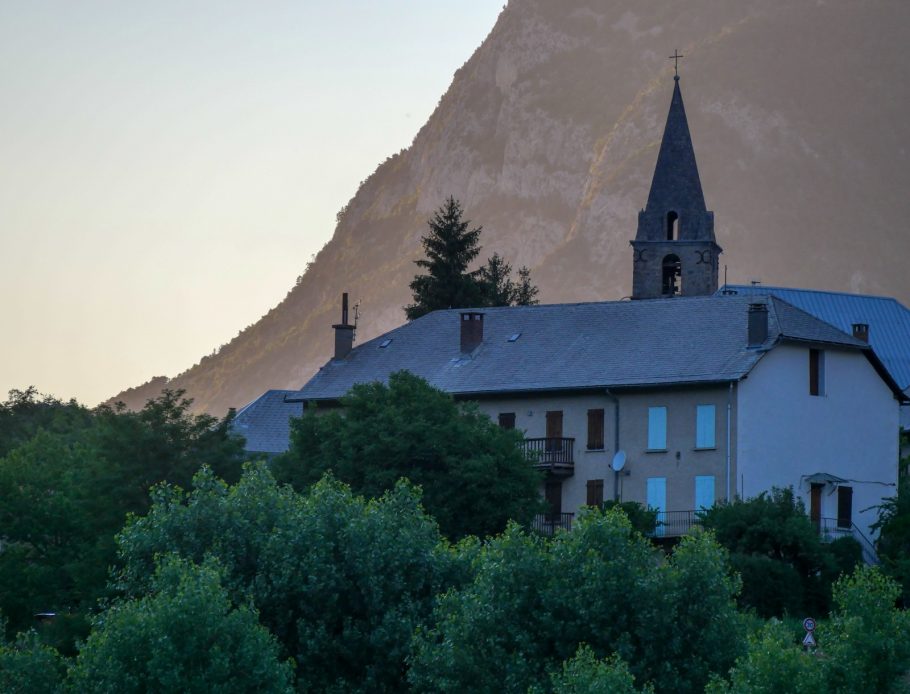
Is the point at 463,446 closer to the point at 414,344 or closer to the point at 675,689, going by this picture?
the point at 414,344

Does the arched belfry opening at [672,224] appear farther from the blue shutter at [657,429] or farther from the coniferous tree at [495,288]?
the blue shutter at [657,429]

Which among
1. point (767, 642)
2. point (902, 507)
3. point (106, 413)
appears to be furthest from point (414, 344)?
point (767, 642)

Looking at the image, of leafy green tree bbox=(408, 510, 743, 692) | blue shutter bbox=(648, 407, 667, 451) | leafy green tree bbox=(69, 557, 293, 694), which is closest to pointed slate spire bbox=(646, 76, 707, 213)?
blue shutter bbox=(648, 407, 667, 451)

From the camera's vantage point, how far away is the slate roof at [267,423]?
90.3m

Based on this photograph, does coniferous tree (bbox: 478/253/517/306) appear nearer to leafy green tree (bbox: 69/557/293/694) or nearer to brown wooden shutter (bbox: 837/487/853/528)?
brown wooden shutter (bbox: 837/487/853/528)

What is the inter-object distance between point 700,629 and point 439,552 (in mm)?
9037

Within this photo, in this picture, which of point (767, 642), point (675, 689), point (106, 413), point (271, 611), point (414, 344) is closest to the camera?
point (767, 642)

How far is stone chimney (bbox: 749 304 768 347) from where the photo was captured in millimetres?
71062

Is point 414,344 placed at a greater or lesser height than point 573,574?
greater

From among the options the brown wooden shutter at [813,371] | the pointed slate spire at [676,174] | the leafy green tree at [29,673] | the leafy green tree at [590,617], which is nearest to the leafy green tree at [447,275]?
the pointed slate spire at [676,174]

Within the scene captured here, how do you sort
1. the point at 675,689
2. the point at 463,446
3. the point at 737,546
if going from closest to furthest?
the point at 675,689, the point at 737,546, the point at 463,446

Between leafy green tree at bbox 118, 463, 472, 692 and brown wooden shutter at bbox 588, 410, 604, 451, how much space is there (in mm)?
19699

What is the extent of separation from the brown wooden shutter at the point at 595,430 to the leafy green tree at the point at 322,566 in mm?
19699

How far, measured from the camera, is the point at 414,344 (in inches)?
3310
